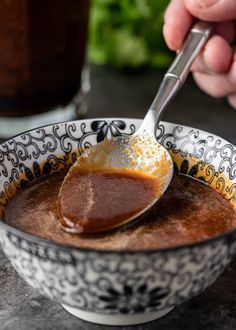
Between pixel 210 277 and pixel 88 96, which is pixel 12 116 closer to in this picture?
pixel 88 96

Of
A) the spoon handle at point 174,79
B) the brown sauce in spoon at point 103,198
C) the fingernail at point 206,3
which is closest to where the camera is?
the brown sauce in spoon at point 103,198

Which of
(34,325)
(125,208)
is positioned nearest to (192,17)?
(125,208)

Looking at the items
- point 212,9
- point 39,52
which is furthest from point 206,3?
point 39,52

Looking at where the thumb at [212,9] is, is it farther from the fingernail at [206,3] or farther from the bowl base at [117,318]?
the bowl base at [117,318]

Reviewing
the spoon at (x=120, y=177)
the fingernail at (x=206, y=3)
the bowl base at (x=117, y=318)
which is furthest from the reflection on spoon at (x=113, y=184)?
the fingernail at (x=206, y=3)

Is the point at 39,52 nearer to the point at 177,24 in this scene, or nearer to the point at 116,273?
the point at 177,24
